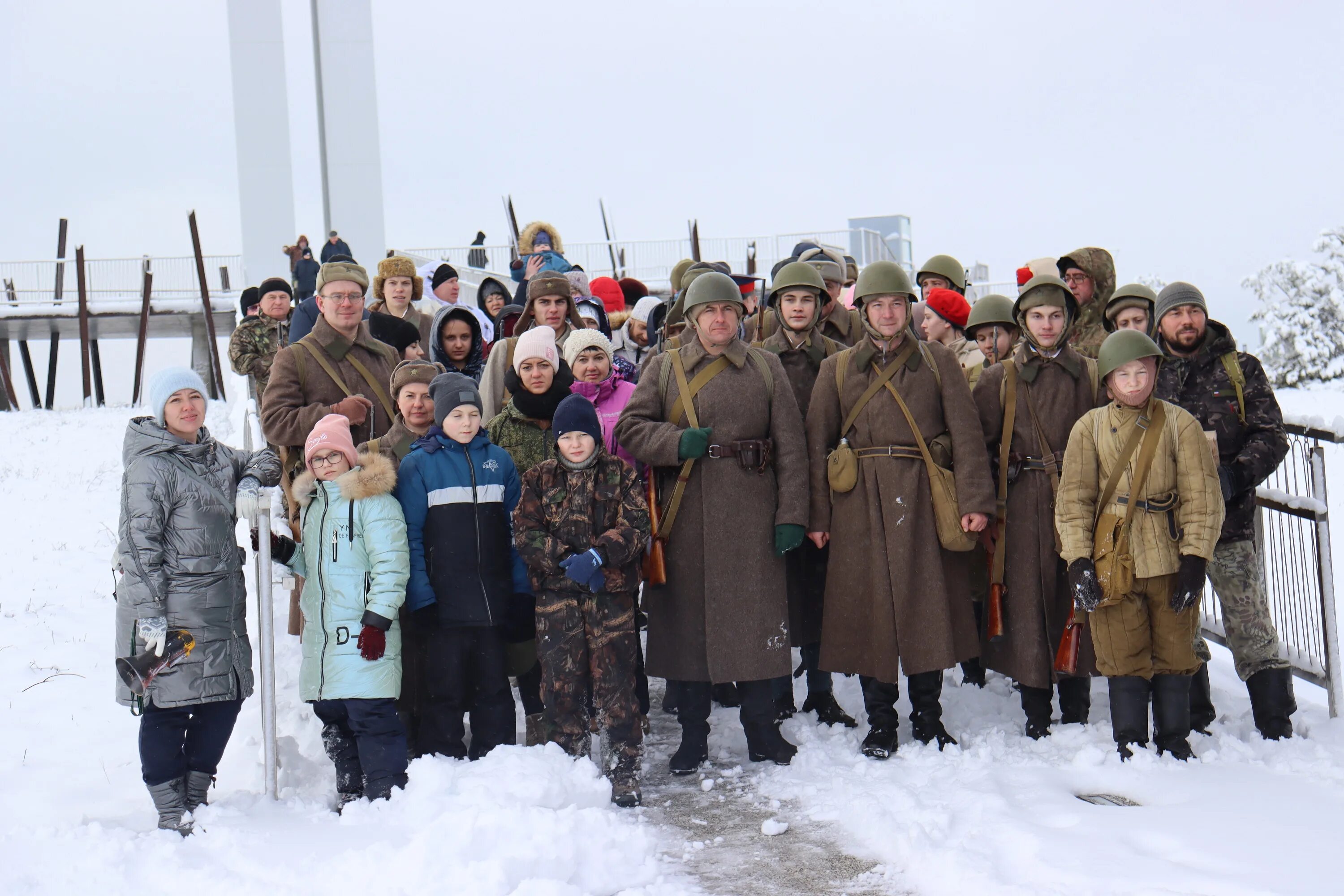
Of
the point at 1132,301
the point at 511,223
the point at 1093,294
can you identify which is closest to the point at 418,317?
the point at 1093,294

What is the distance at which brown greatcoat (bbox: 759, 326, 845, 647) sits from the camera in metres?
5.49

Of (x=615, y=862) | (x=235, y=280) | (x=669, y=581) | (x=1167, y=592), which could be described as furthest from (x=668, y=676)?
(x=235, y=280)

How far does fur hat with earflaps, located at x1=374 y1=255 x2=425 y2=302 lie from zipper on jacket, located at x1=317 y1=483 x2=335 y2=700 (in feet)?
8.90

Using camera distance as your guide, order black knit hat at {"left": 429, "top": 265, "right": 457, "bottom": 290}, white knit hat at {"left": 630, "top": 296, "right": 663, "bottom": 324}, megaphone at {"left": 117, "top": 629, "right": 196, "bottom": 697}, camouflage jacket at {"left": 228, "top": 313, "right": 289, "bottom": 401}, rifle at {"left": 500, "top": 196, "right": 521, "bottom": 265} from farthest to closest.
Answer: rifle at {"left": 500, "top": 196, "right": 521, "bottom": 265} → camouflage jacket at {"left": 228, "top": 313, "right": 289, "bottom": 401} → black knit hat at {"left": 429, "top": 265, "right": 457, "bottom": 290} → white knit hat at {"left": 630, "top": 296, "right": 663, "bottom": 324} → megaphone at {"left": 117, "top": 629, "right": 196, "bottom": 697}

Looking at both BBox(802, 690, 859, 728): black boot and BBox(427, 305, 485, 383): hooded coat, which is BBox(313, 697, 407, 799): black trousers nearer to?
BBox(802, 690, 859, 728): black boot

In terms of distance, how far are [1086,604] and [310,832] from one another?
2.88m

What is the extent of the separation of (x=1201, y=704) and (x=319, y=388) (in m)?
4.01

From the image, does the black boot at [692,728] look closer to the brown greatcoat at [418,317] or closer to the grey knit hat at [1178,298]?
the grey knit hat at [1178,298]

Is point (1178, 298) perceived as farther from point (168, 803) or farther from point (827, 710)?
point (168, 803)

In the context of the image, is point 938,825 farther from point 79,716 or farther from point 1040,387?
point 79,716

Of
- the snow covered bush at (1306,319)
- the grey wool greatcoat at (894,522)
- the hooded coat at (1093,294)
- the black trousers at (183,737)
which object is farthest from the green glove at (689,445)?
the snow covered bush at (1306,319)

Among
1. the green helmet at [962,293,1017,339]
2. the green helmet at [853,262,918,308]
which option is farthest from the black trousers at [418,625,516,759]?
the green helmet at [962,293,1017,339]

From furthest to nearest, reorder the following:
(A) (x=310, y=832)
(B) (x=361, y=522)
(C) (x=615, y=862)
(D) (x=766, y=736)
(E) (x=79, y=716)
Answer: (E) (x=79, y=716) → (D) (x=766, y=736) → (B) (x=361, y=522) → (A) (x=310, y=832) → (C) (x=615, y=862)

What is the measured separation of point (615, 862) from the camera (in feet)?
12.5
